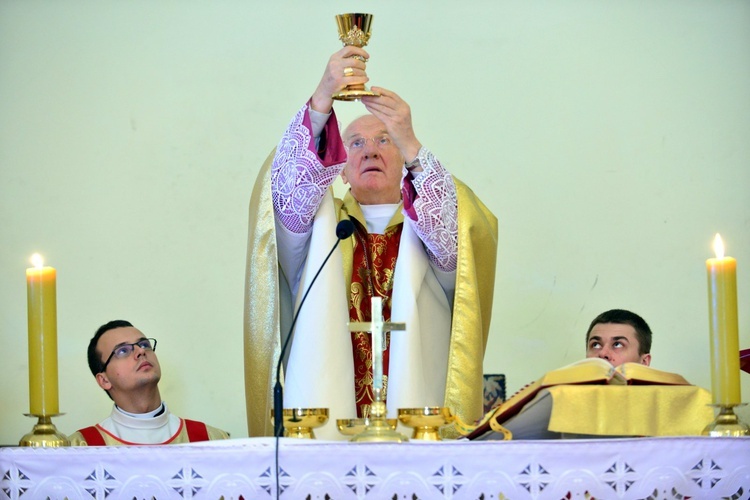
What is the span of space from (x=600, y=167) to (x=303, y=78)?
4.37 feet

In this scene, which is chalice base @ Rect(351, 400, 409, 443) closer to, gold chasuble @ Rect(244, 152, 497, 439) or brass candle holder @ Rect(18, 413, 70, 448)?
brass candle holder @ Rect(18, 413, 70, 448)

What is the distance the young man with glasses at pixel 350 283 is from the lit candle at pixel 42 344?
3.09 ft

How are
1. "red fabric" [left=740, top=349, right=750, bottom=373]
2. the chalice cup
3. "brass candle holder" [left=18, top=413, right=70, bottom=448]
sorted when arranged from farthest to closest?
"red fabric" [left=740, top=349, right=750, bottom=373], the chalice cup, "brass candle holder" [left=18, top=413, right=70, bottom=448]

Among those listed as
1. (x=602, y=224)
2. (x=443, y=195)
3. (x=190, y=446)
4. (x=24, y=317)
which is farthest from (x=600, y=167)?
(x=190, y=446)

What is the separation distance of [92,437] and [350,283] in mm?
1213

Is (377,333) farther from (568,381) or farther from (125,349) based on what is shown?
(125,349)

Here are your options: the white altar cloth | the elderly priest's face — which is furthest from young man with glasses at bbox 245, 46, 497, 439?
the white altar cloth

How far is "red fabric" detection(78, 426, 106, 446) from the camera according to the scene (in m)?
4.50

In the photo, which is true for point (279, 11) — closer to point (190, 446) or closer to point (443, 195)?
point (443, 195)

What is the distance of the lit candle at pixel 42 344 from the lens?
111 inches

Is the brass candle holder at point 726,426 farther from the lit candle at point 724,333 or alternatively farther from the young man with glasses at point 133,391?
the young man with glasses at point 133,391

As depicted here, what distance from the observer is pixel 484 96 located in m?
5.38

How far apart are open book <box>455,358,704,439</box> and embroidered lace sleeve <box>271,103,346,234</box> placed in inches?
46.1

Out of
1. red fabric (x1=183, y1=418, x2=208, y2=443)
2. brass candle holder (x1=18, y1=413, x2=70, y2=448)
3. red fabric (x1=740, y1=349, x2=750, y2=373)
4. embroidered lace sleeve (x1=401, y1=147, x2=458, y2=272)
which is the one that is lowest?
red fabric (x1=183, y1=418, x2=208, y2=443)
